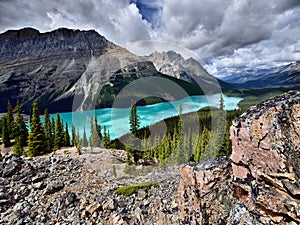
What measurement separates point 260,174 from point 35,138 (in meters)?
27.4

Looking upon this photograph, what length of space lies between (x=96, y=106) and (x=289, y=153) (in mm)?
156597

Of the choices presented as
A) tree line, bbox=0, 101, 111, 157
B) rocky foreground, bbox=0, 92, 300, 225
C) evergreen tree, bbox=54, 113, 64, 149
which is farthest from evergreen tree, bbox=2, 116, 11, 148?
rocky foreground, bbox=0, 92, 300, 225

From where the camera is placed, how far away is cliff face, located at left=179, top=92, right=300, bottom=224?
3.73 metres

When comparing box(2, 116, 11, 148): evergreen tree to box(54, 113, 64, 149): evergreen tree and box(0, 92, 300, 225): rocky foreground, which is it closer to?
box(54, 113, 64, 149): evergreen tree

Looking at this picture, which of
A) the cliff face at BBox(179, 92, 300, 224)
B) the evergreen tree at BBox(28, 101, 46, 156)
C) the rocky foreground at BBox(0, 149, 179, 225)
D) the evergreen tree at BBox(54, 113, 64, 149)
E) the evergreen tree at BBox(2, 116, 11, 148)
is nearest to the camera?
the cliff face at BBox(179, 92, 300, 224)

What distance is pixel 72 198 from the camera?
1148 centimetres

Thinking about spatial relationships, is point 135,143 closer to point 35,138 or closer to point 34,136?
point 35,138

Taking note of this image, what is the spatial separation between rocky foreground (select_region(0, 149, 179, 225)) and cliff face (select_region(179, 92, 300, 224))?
8.53ft

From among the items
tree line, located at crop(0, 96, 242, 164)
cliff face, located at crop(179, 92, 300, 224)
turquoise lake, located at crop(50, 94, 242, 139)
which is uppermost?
cliff face, located at crop(179, 92, 300, 224)

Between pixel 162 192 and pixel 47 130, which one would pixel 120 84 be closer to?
pixel 47 130

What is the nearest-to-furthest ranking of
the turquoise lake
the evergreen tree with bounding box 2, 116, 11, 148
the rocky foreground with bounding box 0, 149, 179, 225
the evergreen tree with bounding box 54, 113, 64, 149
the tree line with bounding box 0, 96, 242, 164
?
1. the rocky foreground with bounding box 0, 149, 179, 225
2. the tree line with bounding box 0, 96, 242, 164
3. the evergreen tree with bounding box 2, 116, 11, 148
4. the evergreen tree with bounding box 54, 113, 64, 149
5. the turquoise lake

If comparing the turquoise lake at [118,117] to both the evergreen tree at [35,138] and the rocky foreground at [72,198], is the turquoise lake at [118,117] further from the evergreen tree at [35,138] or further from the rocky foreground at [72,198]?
the rocky foreground at [72,198]

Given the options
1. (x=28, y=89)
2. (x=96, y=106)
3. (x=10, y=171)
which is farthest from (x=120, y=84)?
(x=10, y=171)

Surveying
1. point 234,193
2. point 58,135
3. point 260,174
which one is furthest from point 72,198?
point 58,135
